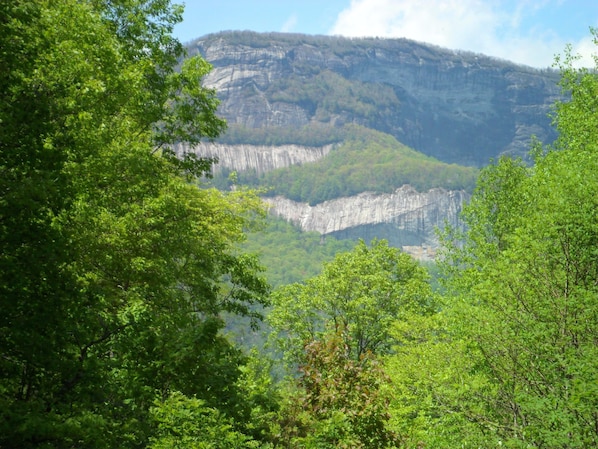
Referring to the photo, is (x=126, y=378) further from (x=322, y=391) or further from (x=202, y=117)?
(x=202, y=117)

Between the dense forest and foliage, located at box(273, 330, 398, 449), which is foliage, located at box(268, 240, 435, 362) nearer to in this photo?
the dense forest

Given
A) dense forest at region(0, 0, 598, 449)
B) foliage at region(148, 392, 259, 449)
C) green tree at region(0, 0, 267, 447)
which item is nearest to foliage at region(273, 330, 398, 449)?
dense forest at region(0, 0, 598, 449)

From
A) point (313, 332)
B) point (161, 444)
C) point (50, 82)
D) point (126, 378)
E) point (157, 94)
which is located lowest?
point (313, 332)

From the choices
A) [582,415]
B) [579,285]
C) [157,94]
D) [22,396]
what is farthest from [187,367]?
[157,94]

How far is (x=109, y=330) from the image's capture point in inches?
412

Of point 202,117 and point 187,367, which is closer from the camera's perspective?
point 187,367

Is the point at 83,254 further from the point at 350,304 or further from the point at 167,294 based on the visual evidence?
the point at 350,304

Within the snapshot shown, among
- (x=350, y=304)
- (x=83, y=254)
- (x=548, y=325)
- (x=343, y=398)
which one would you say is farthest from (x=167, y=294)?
(x=350, y=304)

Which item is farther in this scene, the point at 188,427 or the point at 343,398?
the point at 343,398

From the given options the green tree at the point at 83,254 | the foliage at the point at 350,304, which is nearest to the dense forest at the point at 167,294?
the green tree at the point at 83,254

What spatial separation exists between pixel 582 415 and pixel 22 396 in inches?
403

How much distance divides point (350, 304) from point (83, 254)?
21258mm

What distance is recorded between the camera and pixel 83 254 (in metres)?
12.3

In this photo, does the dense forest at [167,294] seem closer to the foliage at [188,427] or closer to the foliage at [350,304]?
the foliage at [188,427]
